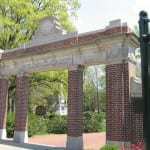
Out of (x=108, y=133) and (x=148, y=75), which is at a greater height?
(x=148, y=75)

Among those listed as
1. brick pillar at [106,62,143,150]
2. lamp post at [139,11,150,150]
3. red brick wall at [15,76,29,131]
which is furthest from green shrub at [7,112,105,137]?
lamp post at [139,11,150,150]

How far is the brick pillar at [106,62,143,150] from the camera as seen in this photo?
13.4m

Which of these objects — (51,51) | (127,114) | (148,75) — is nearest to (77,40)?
(51,51)

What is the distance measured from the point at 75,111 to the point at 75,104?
1.07 feet

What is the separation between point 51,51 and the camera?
16.8 metres

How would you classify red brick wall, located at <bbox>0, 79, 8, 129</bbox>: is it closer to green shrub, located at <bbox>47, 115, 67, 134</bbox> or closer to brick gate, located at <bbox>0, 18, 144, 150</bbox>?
brick gate, located at <bbox>0, 18, 144, 150</bbox>

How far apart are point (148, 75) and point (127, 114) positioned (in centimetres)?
1148

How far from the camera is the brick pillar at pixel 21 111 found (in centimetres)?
1830

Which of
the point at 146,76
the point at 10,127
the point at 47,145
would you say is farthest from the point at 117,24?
the point at 146,76

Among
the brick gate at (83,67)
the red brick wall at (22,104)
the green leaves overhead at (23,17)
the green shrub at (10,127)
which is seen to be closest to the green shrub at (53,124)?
the green shrub at (10,127)

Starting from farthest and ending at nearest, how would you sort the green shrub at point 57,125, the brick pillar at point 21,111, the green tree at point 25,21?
the green shrub at point 57,125 < the green tree at point 25,21 < the brick pillar at point 21,111

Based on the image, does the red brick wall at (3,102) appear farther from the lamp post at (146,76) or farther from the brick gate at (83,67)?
the lamp post at (146,76)

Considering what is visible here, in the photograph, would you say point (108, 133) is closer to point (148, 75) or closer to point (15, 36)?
point (148, 75)

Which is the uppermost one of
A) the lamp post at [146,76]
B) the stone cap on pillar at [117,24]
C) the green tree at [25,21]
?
the green tree at [25,21]
